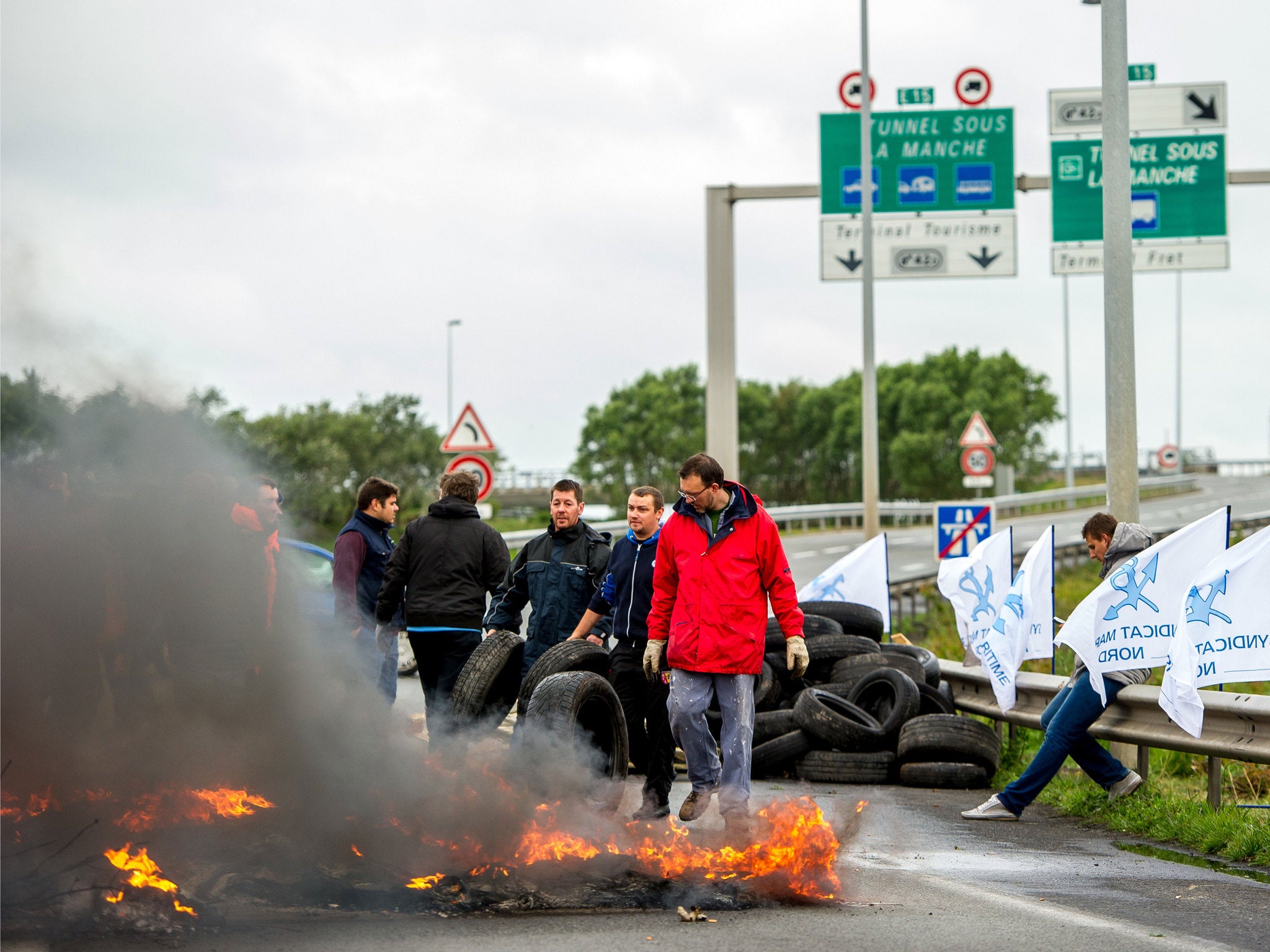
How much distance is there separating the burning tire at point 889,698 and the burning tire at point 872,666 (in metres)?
0.11

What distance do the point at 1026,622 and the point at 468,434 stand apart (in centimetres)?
1074

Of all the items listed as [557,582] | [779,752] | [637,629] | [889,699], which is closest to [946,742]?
[889,699]

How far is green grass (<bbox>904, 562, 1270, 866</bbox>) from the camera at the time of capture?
23.5 feet

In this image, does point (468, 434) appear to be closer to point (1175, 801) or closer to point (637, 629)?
point (637, 629)

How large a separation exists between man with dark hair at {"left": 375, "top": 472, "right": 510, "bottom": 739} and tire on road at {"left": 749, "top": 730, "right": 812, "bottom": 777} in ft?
8.14

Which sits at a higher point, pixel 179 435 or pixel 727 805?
pixel 179 435

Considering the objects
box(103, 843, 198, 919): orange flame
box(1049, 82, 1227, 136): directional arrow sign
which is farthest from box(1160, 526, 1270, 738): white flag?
box(1049, 82, 1227, 136): directional arrow sign

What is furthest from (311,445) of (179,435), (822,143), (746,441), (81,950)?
(746,441)

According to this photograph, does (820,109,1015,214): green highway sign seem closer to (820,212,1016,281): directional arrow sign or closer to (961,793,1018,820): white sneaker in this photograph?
(820,212,1016,281): directional arrow sign

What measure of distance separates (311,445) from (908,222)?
43.7ft

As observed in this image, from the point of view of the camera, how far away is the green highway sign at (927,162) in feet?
70.8

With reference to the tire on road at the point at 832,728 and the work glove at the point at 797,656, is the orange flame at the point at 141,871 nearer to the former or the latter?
the work glove at the point at 797,656

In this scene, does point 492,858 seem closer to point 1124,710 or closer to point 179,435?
point 179,435

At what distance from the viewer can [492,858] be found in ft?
18.6
